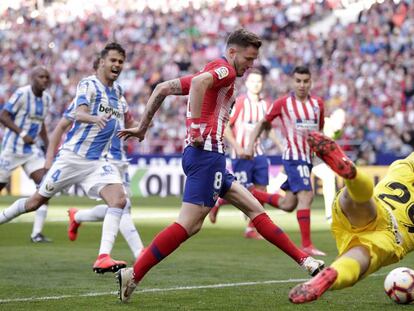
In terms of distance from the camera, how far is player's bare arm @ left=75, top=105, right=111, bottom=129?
9.41 m

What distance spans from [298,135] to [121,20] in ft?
82.7

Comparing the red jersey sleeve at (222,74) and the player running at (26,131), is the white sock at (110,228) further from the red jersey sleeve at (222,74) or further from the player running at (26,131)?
the player running at (26,131)

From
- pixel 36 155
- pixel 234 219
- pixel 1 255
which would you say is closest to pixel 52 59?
pixel 234 219

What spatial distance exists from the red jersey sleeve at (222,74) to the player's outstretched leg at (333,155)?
5.35 ft

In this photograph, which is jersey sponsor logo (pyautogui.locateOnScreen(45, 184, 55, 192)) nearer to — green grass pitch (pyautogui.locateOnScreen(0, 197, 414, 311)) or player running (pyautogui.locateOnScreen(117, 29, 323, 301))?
green grass pitch (pyautogui.locateOnScreen(0, 197, 414, 311))

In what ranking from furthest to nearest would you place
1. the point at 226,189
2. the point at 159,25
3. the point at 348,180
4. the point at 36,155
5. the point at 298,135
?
the point at 159,25 < the point at 36,155 < the point at 298,135 < the point at 226,189 < the point at 348,180

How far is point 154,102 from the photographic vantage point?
7758 mm

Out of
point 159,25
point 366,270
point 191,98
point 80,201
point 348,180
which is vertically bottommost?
point 80,201

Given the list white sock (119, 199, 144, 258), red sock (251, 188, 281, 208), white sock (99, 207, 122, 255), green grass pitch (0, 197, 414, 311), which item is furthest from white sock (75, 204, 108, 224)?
red sock (251, 188, 281, 208)

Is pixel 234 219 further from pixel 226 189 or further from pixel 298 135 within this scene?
pixel 226 189

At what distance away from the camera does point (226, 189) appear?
321 inches

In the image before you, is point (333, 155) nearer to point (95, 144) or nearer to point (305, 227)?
point (95, 144)

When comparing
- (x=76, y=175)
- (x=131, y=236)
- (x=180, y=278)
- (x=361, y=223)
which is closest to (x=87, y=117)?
(x=76, y=175)

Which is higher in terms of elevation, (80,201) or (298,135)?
(298,135)
